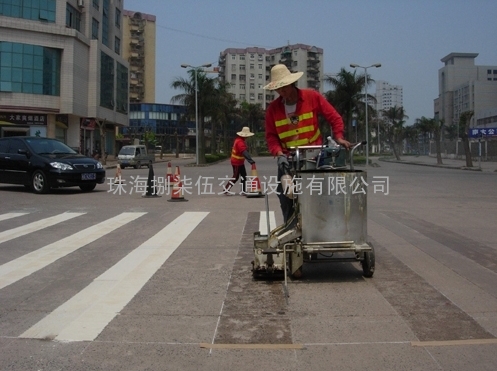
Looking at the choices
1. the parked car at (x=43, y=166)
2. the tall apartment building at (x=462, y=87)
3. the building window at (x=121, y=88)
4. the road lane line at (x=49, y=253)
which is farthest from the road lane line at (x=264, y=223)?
the tall apartment building at (x=462, y=87)

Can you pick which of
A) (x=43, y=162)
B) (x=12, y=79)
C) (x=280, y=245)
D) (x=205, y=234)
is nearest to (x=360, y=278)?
(x=280, y=245)

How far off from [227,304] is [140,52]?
110m

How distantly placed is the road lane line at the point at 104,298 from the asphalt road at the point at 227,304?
12mm

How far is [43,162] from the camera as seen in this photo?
1481 cm

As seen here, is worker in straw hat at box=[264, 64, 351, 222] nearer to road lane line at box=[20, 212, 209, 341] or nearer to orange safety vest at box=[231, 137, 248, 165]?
road lane line at box=[20, 212, 209, 341]

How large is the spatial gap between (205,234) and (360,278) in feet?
11.2

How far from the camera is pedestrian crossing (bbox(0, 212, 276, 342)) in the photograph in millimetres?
4254

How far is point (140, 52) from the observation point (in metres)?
Answer: 109

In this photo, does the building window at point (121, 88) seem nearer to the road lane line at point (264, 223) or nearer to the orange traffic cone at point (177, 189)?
the orange traffic cone at point (177, 189)

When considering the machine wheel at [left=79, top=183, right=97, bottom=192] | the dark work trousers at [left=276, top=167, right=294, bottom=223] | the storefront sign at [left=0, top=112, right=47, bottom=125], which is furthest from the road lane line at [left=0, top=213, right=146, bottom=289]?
the storefront sign at [left=0, top=112, right=47, bottom=125]

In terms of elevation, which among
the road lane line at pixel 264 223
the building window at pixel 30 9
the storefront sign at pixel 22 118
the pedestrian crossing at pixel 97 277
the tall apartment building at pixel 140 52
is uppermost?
the tall apartment building at pixel 140 52

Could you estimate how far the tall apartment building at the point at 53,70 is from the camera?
42.9 meters

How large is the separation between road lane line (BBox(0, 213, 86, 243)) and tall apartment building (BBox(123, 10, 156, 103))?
100896mm

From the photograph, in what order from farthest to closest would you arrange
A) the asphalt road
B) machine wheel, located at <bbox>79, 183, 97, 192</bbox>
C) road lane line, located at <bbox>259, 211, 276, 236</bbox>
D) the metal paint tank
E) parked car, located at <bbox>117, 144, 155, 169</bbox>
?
parked car, located at <bbox>117, 144, 155, 169</bbox> → machine wheel, located at <bbox>79, 183, 97, 192</bbox> → road lane line, located at <bbox>259, 211, 276, 236</bbox> → the metal paint tank → the asphalt road
